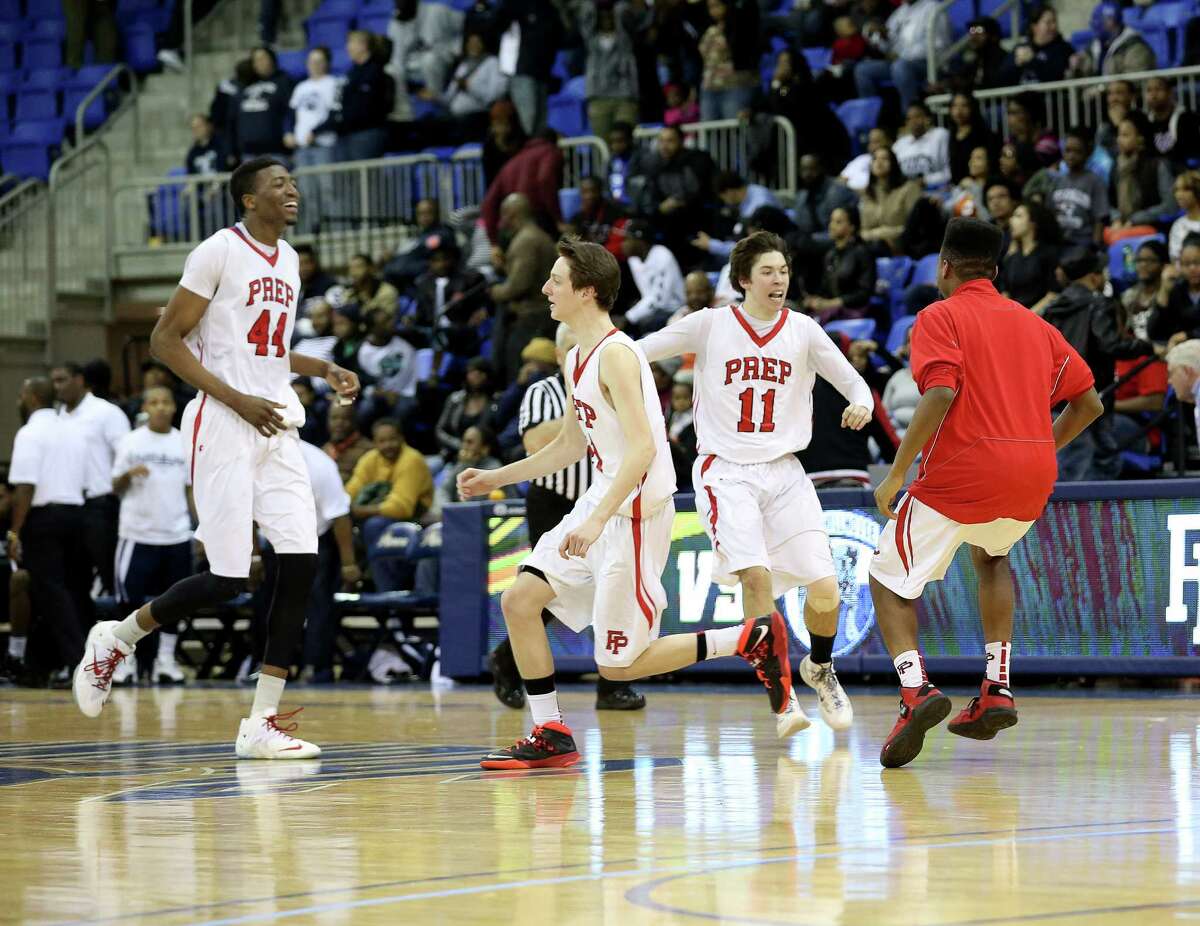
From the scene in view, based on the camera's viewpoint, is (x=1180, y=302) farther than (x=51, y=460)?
No

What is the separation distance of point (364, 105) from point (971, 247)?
49.0 ft

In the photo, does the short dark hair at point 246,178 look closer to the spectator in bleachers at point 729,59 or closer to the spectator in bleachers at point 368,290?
the spectator in bleachers at point 368,290

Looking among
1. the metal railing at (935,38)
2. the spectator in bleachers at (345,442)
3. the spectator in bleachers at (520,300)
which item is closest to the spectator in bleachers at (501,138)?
the spectator in bleachers at (520,300)

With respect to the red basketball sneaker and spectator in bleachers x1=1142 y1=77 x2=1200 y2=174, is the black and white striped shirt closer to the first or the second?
the red basketball sneaker

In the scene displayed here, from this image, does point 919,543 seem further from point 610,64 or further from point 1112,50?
point 610,64

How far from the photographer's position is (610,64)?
1966 centimetres

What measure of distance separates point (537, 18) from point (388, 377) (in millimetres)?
4302

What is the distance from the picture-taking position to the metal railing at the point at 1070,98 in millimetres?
16442

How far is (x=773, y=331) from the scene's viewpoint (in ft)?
28.6

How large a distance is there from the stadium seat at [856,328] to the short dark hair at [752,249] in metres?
6.82

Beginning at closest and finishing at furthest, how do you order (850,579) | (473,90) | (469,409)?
(850,579) → (469,409) → (473,90)

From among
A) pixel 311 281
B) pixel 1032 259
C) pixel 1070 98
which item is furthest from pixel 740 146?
pixel 1032 259

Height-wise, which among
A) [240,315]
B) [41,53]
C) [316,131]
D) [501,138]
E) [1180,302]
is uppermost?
[41,53]

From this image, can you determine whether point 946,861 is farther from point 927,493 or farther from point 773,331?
point 773,331
